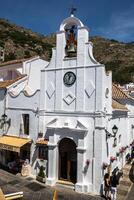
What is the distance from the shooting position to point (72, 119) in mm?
20281

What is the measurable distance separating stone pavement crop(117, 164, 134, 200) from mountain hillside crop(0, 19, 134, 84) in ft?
146

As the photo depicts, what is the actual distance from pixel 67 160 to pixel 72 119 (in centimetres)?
319

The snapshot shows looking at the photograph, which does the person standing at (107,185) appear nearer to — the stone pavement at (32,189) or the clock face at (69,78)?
the stone pavement at (32,189)

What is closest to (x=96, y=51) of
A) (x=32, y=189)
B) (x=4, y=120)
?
(x=4, y=120)

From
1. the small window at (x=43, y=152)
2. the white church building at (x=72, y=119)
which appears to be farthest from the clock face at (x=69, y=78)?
the small window at (x=43, y=152)

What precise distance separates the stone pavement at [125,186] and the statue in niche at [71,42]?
1057cm

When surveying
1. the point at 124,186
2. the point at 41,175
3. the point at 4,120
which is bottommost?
the point at 124,186

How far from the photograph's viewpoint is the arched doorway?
20344 millimetres

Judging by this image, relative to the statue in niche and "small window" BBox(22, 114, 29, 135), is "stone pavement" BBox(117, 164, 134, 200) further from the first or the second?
the statue in niche

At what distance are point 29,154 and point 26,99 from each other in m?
4.64

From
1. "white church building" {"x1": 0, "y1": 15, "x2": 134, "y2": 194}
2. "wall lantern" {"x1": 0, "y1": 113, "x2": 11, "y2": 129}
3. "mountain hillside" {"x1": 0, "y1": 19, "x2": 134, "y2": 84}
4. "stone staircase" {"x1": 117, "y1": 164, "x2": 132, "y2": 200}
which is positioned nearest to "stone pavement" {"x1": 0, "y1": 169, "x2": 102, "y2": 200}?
"white church building" {"x1": 0, "y1": 15, "x2": 134, "y2": 194}

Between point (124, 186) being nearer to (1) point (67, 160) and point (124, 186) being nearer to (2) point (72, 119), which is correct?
(1) point (67, 160)

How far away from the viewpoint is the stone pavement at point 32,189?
18.2 meters

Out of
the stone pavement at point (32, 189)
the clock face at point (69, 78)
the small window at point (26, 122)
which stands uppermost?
the clock face at point (69, 78)
